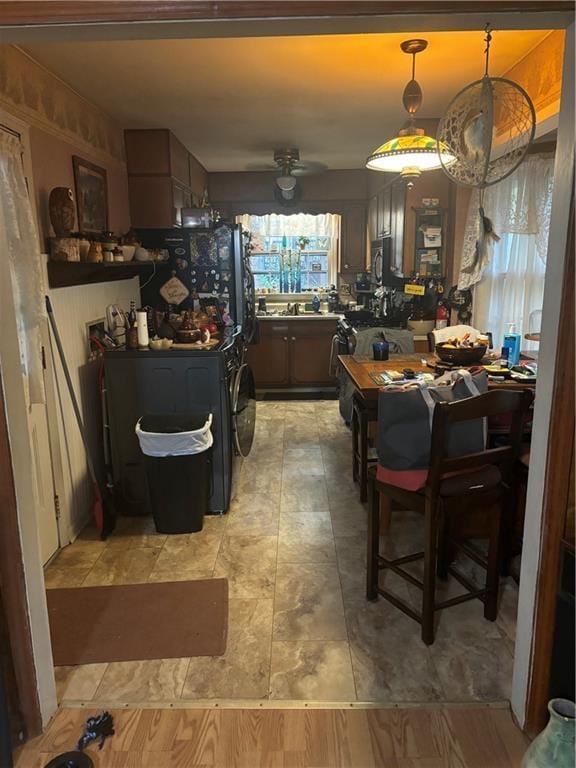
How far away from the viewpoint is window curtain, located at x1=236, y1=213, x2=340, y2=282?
6.46 meters

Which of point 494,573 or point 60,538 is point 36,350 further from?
point 494,573

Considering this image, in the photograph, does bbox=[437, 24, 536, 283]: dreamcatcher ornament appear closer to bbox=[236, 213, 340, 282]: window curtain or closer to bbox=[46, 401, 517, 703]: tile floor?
bbox=[46, 401, 517, 703]: tile floor

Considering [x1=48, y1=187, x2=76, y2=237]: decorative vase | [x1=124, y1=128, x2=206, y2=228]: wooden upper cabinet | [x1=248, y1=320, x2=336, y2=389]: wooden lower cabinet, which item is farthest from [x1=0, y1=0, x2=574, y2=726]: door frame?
[x1=248, y1=320, x2=336, y2=389]: wooden lower cabinet

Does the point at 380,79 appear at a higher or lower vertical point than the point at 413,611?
higher

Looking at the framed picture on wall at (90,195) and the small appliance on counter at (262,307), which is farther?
the small appliance on counter at (262,307)

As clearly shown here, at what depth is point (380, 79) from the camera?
10.3ft

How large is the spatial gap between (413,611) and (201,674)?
34.0 inches

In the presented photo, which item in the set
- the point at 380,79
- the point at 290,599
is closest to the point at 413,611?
the point at 290,599

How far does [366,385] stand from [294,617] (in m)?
1.16

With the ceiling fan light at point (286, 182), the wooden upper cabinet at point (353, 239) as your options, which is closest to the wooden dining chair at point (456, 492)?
the ceiling fan light at point (286, 182)

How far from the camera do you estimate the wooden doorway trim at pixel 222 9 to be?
1337 mm

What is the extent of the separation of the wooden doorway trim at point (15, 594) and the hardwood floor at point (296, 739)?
147 millimetres

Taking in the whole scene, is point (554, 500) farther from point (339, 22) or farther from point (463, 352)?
point (463, 352)

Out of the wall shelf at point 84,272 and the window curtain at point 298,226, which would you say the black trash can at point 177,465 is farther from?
the window curtain at point 298,226
